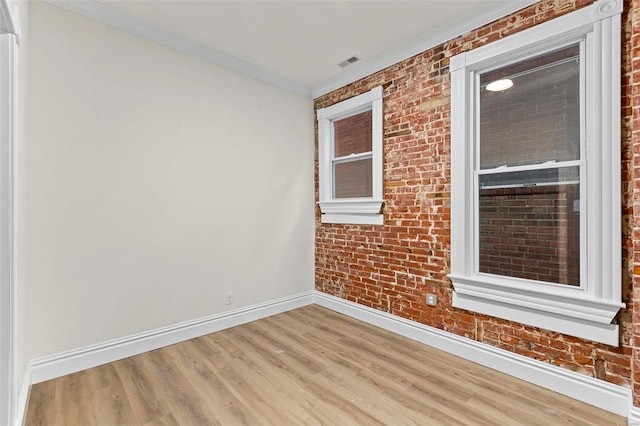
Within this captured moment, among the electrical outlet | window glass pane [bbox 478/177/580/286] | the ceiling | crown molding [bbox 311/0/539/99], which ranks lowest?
the electrical outlet

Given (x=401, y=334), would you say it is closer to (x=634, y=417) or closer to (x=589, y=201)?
(x=634, y=417)

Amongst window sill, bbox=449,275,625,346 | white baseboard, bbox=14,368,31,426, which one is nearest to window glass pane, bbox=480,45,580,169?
window sill, bbox=449,275,625,346

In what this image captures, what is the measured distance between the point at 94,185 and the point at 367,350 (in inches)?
106

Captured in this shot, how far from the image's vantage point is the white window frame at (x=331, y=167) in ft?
10.8

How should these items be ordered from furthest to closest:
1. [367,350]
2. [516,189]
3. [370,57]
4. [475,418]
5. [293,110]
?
1. [293,110]
2. [370,57]
3. [367,350]
4. [516,189]
5. [475,418]

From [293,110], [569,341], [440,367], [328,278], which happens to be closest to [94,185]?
[293,110]

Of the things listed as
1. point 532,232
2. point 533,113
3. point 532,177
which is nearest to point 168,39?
point 533,113

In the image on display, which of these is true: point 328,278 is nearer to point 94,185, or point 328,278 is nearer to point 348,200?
point 348,200

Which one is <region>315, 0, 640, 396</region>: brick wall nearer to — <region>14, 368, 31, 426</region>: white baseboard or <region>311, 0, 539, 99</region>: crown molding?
<region>311, 0, 539, 99</region>: crown molding

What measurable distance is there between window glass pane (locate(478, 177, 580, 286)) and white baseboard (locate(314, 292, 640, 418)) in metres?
0.62

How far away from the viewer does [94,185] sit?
2.44 m

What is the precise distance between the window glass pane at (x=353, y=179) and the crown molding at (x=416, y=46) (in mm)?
969

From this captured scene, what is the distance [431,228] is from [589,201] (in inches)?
44.4

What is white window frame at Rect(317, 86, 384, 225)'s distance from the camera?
3.28 m
